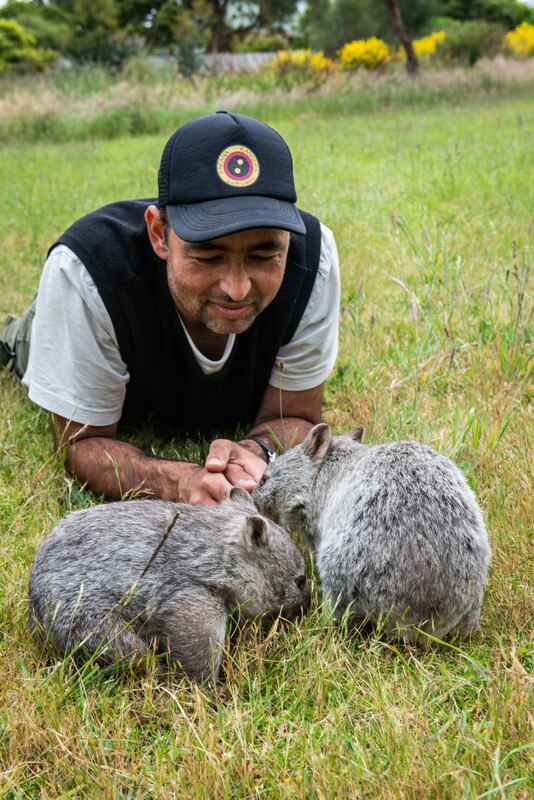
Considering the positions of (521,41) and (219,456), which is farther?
(521,41)

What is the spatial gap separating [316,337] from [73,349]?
1.17 meters

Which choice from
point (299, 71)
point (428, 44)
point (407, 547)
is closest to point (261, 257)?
point (407, 547)

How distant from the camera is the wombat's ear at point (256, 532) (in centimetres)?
260

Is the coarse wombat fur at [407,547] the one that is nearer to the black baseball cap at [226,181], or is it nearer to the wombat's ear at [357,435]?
the wombat's ear at [357,435]

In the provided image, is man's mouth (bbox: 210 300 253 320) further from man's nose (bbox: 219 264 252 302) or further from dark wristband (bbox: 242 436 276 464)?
dark wristband (bbox: 242 436 276 464)

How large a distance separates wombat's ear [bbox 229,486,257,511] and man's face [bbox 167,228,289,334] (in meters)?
0.66

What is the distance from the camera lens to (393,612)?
97.3 inches

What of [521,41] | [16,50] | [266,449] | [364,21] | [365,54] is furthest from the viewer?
[521,41]

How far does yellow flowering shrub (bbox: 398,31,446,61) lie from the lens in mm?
27850

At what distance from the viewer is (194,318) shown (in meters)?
3.57

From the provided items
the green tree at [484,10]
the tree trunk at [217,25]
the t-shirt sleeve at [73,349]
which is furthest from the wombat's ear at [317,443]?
the tree trunk at [217,25]

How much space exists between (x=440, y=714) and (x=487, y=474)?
56.4 inches

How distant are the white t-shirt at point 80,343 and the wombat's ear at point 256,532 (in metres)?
1.18

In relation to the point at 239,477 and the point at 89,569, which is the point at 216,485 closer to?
the point at 239,477
